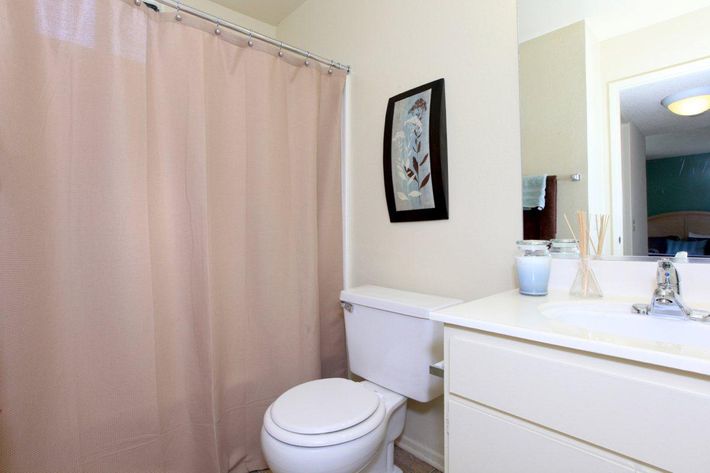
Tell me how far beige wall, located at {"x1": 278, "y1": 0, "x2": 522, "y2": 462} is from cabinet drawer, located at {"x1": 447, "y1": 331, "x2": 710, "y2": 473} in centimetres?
54

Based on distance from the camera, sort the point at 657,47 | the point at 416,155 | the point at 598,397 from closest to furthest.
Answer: the point at 598,397
the point at 657,47
the point at 416,155

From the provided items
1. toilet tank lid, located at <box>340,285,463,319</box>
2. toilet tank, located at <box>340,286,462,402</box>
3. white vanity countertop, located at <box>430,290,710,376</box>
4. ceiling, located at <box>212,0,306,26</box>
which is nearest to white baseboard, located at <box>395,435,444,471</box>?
toilet tank, located at <box>340,286,462,402</box>

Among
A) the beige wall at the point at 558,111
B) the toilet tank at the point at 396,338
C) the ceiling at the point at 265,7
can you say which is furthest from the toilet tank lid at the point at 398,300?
the ceiling at the point at 265,7

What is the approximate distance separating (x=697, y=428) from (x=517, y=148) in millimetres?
886

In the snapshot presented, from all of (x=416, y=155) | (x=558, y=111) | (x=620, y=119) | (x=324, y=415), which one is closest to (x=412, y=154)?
(x=416, y=155)

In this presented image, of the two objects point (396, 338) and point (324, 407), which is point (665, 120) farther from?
point (324, 407)

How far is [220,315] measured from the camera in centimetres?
138

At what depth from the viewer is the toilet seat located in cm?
102

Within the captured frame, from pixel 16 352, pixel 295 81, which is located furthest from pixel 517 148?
pixel 16 352

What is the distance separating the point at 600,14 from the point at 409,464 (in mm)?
1779

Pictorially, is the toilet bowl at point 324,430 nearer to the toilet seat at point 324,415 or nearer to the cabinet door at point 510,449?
the toilet seat at point 324,415

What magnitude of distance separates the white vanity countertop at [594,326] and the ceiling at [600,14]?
2.58ft

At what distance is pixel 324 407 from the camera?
1.15 metres

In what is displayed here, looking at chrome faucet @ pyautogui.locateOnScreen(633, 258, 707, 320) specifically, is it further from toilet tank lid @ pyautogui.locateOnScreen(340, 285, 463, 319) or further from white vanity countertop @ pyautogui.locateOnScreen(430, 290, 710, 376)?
toilet tank lid @ pyautogui.locateOnScreen(340, 285, 463, 319)
